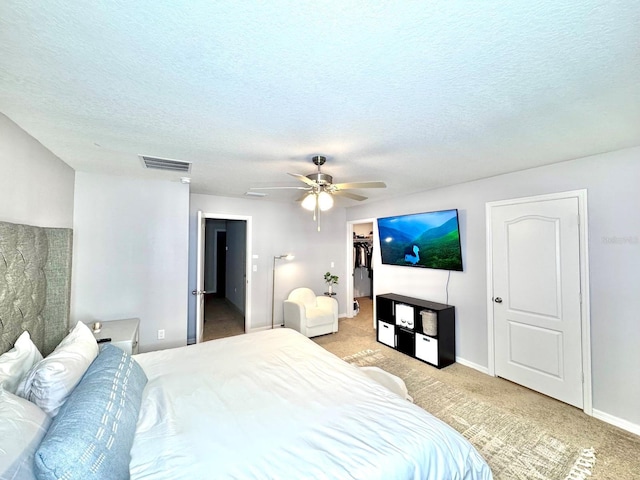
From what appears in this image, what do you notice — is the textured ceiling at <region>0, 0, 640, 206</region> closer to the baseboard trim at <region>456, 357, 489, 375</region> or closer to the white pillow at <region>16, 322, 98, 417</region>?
the white pillow at <region>16, 322, 98, 417</region>

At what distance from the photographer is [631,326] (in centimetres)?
237

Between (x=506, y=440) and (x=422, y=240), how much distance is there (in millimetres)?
2510

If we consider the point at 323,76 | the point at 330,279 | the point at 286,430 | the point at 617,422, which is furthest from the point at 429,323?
Result: the point at 323,76

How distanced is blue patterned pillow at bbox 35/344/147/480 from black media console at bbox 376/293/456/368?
3.31 m

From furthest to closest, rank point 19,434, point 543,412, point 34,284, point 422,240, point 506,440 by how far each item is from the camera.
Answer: point 422,240
point 543,412
point 506,440
point 34,284
point 19,434

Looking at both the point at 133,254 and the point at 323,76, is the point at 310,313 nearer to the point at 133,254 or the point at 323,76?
the point at 133,254

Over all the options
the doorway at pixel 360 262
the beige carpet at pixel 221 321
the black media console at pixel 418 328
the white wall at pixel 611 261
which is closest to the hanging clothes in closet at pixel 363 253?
the doorway at pixel 360 262

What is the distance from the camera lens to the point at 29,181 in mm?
2102

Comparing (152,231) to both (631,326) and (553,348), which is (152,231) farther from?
(631,326)

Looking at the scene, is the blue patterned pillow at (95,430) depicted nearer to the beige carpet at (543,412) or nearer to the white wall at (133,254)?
the white wall at (133,254)

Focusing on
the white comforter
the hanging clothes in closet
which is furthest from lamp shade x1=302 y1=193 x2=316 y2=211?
the hanging clothes in closet

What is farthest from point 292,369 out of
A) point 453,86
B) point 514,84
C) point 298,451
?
point 514,84

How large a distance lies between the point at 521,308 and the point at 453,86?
9.09 ft

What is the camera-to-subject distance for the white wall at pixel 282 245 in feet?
15.9
